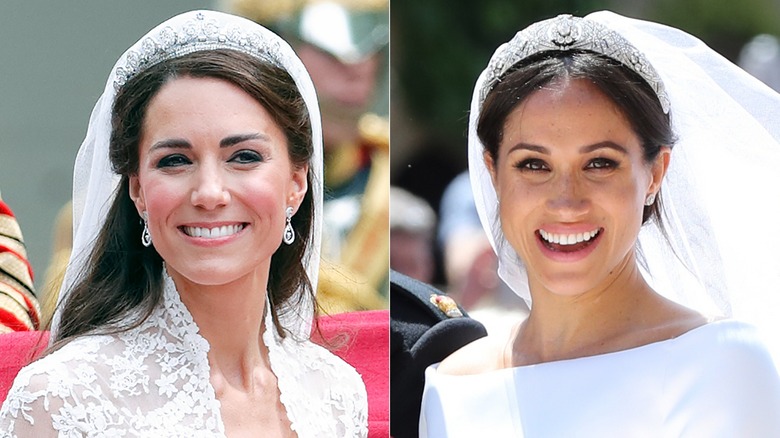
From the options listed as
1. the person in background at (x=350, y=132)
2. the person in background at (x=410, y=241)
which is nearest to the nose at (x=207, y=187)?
the person in background at (x=350, y=132)

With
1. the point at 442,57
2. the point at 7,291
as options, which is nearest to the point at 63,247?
the point at 7,291

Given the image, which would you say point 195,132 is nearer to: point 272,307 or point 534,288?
point 272,307

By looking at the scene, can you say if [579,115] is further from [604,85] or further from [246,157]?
[246,157]

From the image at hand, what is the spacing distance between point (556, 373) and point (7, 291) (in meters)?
1.17

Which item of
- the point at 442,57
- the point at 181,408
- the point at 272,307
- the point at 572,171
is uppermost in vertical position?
the point at 442,57

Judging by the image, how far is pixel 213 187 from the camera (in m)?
2.66

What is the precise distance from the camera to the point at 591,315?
2.85m

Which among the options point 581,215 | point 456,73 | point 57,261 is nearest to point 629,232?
point 581,215

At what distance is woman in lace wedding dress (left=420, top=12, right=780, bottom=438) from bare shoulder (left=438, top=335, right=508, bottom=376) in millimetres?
43

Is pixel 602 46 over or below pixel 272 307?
over

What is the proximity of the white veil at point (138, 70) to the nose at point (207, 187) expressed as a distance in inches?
7.7

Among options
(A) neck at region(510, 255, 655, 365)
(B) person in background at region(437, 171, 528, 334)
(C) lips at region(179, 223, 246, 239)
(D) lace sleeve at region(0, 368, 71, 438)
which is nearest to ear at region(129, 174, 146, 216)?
(C) lips at region(179, 223, 246, 239)

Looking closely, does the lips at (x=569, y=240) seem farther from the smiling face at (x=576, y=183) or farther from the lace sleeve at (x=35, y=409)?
the lace sleeve at (x=35, y=409)

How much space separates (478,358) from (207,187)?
29.5 inches
